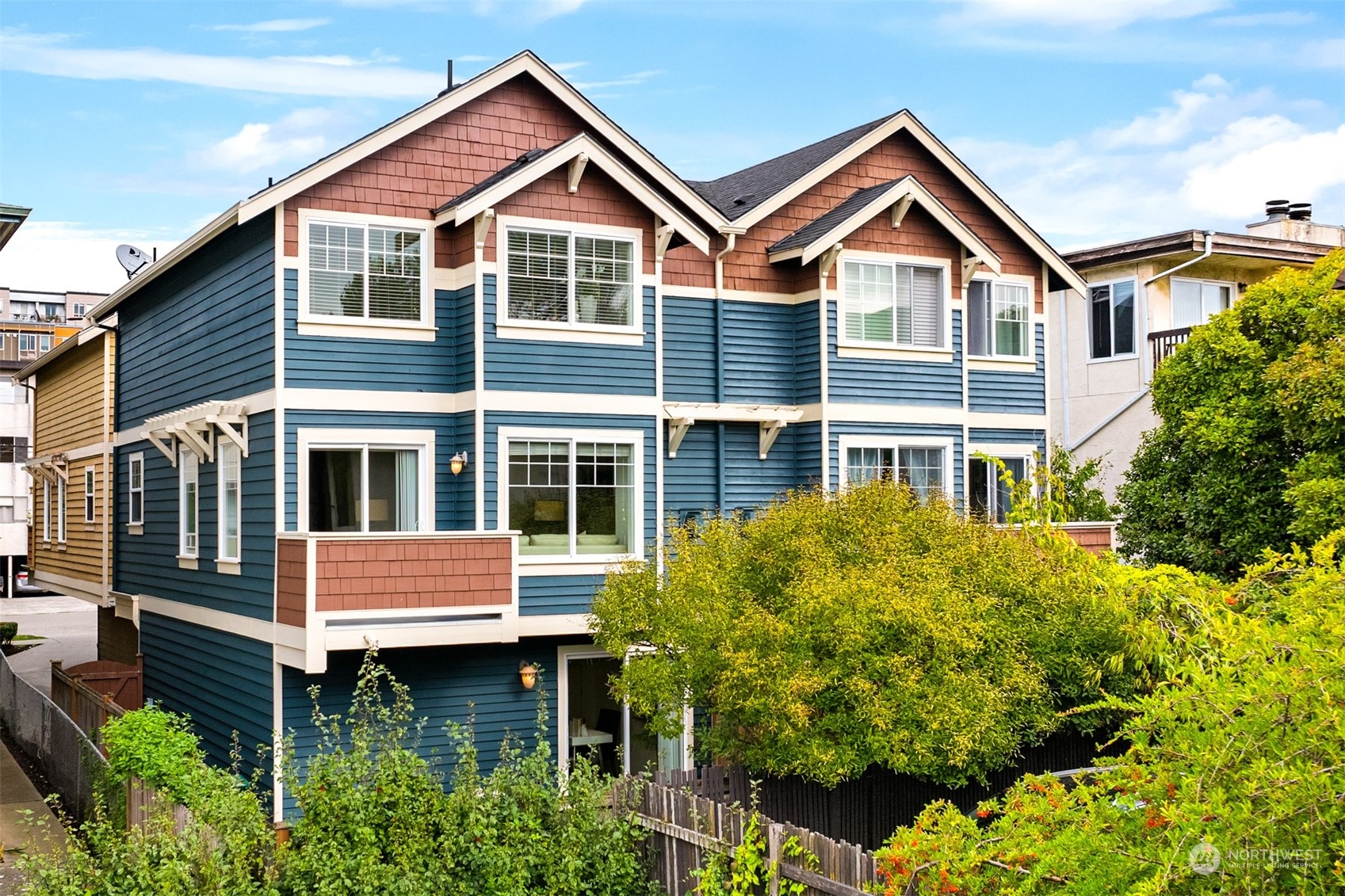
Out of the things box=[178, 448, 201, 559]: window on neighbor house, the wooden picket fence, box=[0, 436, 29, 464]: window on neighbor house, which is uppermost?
box=[0, 436, 29, 464]: window on neighbor house

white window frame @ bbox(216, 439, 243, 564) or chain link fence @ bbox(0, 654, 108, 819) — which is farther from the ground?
white window frame @ bbox(216, 439, 243, 564)

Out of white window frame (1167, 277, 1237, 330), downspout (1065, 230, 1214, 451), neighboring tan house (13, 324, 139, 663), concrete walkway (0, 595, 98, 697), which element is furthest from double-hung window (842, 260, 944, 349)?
concrete walkway (0, 595, 98, 697)

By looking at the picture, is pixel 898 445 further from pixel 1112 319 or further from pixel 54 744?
pixel 54 744

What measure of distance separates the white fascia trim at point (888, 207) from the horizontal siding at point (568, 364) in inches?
110

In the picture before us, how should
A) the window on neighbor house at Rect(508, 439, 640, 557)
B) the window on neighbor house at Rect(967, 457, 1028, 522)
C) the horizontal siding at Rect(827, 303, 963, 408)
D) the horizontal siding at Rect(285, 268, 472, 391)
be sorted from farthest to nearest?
the window on neighbor house at Rect(967, 457, 1028, 522) < the horizontal siding at Rect(827, 303, 963, 408) < the window on neighbor house at Rect(508, 439, 640, 557) < the horizontal siding at Rect(285, 268, 472, 391)

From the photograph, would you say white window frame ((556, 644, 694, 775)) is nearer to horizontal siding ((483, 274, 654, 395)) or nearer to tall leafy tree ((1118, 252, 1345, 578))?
horizontal siding ((483, 274, 654, 395))

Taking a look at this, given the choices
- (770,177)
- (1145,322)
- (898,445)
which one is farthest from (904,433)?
(1145,322)

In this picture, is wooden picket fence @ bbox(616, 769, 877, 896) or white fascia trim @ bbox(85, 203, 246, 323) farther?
white fascia trim @ bbox(85, 203, 246, 323)

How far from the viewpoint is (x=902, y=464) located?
21500 millimetres

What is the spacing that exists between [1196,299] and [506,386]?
17.6 meters

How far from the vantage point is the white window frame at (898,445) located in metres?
20.9

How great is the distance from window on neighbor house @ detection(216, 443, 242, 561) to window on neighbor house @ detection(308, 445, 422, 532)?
1792 mm

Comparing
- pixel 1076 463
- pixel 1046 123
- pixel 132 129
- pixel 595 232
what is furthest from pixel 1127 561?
pixel 132 129

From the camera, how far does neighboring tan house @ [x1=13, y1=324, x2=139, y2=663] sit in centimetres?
2688
